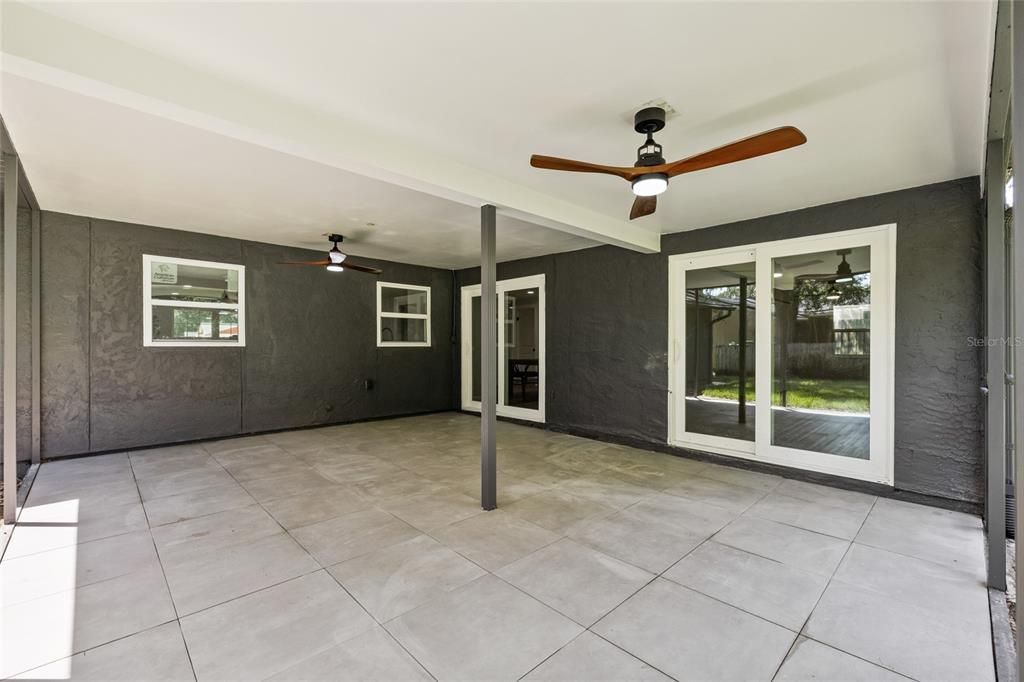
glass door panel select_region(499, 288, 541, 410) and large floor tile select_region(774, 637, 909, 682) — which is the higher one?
glass door panel select_region(499, 288, 541, 410)

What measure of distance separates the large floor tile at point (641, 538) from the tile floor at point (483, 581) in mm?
20

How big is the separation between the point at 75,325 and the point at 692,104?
643 cm

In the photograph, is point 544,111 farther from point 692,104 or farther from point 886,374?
point 886,374

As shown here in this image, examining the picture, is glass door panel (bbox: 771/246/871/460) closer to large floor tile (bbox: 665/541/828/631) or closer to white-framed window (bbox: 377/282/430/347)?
large floor tile (bbox: 665/541/828/631)

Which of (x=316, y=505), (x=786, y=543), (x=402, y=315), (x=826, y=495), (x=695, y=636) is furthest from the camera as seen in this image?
(x=402, y=315)

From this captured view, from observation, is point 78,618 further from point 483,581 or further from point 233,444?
point 233,444

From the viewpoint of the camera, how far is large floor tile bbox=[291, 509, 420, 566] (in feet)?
9.28

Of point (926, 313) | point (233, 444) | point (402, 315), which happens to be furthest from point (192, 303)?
point (926, 313)

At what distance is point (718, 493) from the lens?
3979mm

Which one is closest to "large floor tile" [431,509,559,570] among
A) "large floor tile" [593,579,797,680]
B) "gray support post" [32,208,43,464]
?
"large floor tile" [593,579,797,680]

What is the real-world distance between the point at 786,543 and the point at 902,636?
3.07 feet

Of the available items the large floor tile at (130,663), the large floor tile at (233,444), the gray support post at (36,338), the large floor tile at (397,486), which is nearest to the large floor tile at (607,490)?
the large floor tile at (397,486)

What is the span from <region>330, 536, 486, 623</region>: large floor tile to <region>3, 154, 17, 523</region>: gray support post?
101 inches

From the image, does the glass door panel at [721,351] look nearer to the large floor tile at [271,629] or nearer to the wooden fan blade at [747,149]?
the wooden fan blade at [747,149]
